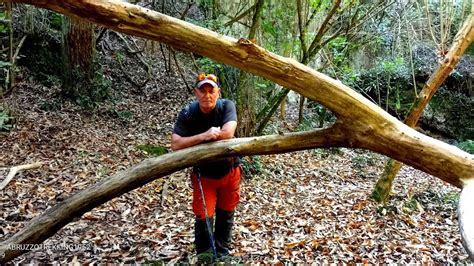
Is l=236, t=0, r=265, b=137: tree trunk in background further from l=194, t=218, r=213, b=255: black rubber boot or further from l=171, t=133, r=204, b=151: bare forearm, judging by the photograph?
l=171, t=133, r=204, b=151: bare forearm

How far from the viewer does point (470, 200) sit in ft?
8.99

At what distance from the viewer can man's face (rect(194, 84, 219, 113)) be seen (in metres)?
3.89

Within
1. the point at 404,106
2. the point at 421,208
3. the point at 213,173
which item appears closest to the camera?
the point at 213,173

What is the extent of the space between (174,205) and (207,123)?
2124 millimetres

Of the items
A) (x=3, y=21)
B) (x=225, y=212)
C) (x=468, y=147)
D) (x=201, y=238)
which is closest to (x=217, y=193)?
(x=225, y=212)

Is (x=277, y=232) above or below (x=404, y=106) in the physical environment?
below

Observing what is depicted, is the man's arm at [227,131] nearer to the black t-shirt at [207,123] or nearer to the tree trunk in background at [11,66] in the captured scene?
the black t-shirt at [207,123]

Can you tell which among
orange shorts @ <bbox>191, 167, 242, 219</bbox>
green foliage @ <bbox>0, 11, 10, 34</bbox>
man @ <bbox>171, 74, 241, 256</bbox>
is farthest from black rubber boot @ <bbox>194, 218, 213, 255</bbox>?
green foliage @ <bbox>0, 11, 10, 34</bbox>

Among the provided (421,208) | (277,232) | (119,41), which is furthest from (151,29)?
(119,41)

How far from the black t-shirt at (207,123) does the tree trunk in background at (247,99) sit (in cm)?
349

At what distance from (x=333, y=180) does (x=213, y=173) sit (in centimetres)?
508

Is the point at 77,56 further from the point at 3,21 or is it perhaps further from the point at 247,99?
the point at 247,99

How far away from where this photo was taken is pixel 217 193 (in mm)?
4250

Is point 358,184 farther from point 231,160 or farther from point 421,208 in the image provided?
point 231,160
